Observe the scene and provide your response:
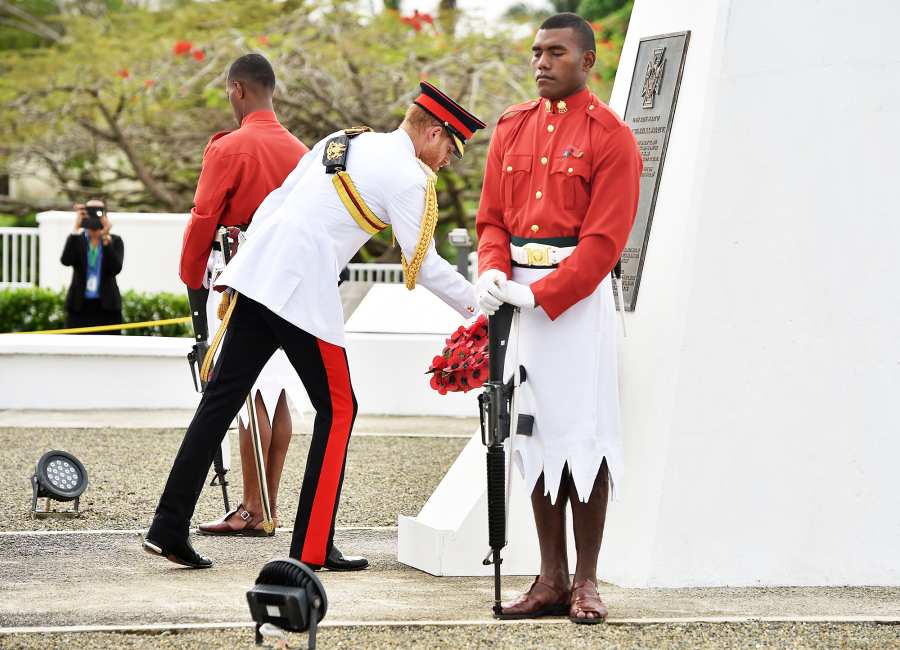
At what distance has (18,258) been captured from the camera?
18.1m

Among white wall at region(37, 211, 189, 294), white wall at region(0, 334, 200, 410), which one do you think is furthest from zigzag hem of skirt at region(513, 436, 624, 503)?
white wall at region(37, 211, 189, 294)

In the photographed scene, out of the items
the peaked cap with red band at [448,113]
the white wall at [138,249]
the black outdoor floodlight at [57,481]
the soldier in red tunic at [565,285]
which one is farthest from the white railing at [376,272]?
the soldier in red tunic at [565,285]

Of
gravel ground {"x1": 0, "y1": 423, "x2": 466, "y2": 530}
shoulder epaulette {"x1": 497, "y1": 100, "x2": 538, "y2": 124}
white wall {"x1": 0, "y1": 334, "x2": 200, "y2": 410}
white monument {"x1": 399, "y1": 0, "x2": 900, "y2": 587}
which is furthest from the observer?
white wall {"x1": 0, "y1": 334, "x2": 200, "y2": 410}

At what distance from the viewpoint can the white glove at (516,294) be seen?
463 centimetres

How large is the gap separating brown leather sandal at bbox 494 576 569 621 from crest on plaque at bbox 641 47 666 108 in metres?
1.80

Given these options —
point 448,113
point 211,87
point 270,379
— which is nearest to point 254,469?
point 270,379

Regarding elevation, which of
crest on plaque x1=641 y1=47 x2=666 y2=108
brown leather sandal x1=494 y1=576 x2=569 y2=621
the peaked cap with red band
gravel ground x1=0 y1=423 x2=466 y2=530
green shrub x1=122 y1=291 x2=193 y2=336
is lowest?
gravel ground x1=0 y1=423 x2=466 y2=530

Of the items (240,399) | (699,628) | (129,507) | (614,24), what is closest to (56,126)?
(614,24)

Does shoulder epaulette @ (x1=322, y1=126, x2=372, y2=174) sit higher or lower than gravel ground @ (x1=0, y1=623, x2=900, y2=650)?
higher

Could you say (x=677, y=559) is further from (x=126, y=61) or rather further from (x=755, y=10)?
(x=126, y=61)

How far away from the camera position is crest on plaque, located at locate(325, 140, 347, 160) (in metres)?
5.24

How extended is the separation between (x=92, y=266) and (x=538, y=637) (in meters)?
8.81

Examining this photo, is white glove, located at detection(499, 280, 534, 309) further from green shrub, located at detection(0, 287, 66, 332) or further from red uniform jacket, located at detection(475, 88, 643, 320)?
green shrub, located at detection(0, 287, 66, 332)

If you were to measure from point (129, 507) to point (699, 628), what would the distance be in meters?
3.64
